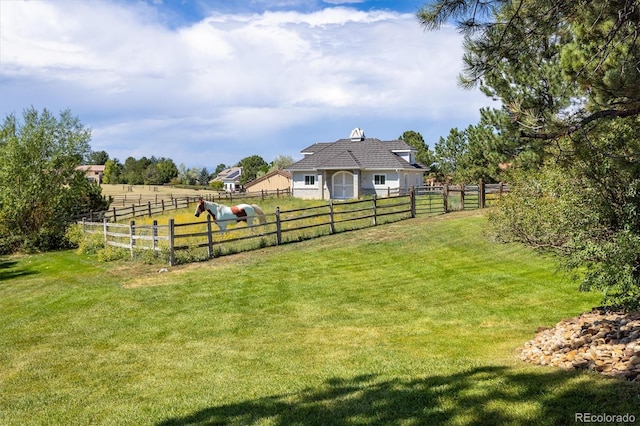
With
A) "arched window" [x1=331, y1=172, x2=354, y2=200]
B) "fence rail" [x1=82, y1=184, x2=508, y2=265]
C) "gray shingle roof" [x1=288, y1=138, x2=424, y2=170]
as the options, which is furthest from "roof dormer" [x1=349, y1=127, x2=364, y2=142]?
"fence rail" [x1=82, y1=184, x2=508, y2=265]

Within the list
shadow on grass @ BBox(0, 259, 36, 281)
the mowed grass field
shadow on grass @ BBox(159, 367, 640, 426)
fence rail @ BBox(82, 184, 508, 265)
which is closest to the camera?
shadow on grass @ BBox(159, 367, 640, 426)

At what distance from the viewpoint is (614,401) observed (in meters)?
5.01

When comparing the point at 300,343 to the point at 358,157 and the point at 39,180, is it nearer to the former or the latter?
the point at 39,180

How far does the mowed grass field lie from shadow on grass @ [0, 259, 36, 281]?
0.82m

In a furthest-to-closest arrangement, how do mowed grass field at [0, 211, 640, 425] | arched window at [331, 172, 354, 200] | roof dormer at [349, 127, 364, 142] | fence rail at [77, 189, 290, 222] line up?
1. roof dormer at [349, 127, 364, 142]
2. arched window at [331, 172, 354, 200]
3. fence rail at [77, 189, 290, 222]
4. mowed grass field at [0, 211, 640, 425]

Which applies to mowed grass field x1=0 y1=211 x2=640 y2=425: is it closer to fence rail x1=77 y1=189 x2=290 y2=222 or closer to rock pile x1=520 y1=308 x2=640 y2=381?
rock pile x1=520 y1=308 x2=640 y2=381

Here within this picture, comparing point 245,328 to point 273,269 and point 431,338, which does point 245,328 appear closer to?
point 431,338

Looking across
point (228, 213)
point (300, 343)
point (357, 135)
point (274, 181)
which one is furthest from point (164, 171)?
point (300, 343)

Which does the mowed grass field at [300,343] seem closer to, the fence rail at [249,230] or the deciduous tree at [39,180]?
the fence rail at [249,230]

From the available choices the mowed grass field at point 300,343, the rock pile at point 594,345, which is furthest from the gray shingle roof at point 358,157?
the rock pile at point 594,345

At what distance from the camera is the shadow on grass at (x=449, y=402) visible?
4957 mm

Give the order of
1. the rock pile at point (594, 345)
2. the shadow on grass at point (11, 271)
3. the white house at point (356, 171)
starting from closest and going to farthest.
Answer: the rock pile at point (594, 345) → the shadow on grass at point (11, 271) → the white house at point (356, 171)

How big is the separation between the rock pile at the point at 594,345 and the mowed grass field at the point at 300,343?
0.27m

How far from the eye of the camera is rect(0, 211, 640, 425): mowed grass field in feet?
18.0
